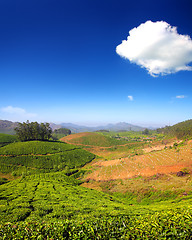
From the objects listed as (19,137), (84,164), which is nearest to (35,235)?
(84,164)

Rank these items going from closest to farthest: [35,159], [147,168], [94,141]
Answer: [147,168] < [35,159] < [94,141]

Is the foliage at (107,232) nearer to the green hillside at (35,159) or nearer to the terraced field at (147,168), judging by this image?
the terraced field at (147,168)

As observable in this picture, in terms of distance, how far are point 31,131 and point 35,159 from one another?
35.4m

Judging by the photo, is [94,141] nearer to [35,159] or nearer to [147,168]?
[35,159]

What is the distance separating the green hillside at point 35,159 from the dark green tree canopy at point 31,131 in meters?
15.5

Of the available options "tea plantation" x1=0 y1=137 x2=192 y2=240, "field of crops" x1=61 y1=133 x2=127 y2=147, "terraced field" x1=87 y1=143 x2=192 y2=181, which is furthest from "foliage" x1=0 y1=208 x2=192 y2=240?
Answer: "field of crops" x1=61 y1=133 x2=127 y2=147

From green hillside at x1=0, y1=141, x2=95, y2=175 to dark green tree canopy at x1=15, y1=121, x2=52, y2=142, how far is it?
50.9 feet

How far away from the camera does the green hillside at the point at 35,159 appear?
171ft

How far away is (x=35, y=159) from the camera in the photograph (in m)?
59.8

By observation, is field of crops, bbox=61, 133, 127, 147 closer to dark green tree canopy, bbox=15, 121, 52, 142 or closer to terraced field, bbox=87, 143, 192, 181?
dark green tree canopy, bbox=15, 121, 52, 142

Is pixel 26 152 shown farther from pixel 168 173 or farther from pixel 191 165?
pixel 191 165

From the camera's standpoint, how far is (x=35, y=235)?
5.21 metres

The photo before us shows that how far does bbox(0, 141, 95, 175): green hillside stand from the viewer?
52250 mm

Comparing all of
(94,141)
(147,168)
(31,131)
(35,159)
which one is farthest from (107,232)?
(94,141)
